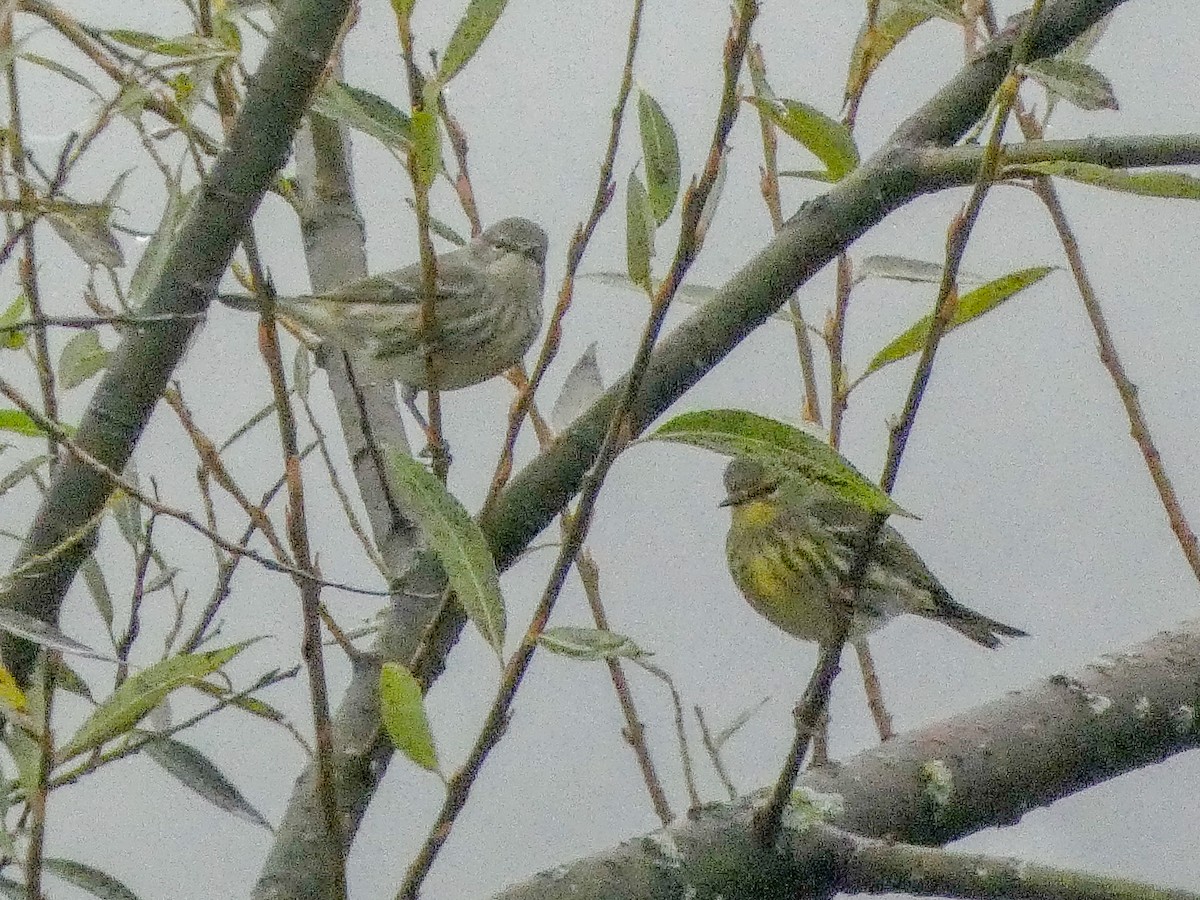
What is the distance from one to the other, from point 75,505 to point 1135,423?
821 millimetres

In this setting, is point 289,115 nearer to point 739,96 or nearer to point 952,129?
point 739,96

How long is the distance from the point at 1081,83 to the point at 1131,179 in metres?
0.22

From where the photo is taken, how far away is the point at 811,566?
2395 mm

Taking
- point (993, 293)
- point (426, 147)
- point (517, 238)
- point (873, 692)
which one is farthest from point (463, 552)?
point (517, 238)

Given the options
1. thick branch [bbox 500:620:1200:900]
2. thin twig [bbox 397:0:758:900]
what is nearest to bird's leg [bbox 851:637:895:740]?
thick branch [bbox 500:620:1200:900]

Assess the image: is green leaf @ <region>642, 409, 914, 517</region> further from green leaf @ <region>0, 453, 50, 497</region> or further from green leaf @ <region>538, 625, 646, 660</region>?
green leaf @ <region>0, 453, 50, 497</region>

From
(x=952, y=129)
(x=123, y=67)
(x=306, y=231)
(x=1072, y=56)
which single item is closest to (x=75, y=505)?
Answer: (x=123, y=67)

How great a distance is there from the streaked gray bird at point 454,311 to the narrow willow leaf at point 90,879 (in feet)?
1.96

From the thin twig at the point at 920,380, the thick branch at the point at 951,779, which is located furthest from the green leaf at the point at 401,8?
the thick branch at the point at 951,779

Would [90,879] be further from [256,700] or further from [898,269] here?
[898,269]

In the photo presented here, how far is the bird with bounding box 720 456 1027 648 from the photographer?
2256 mm

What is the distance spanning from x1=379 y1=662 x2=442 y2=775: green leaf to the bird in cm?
142

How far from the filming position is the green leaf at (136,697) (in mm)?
882

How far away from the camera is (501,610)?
0.79 metres
